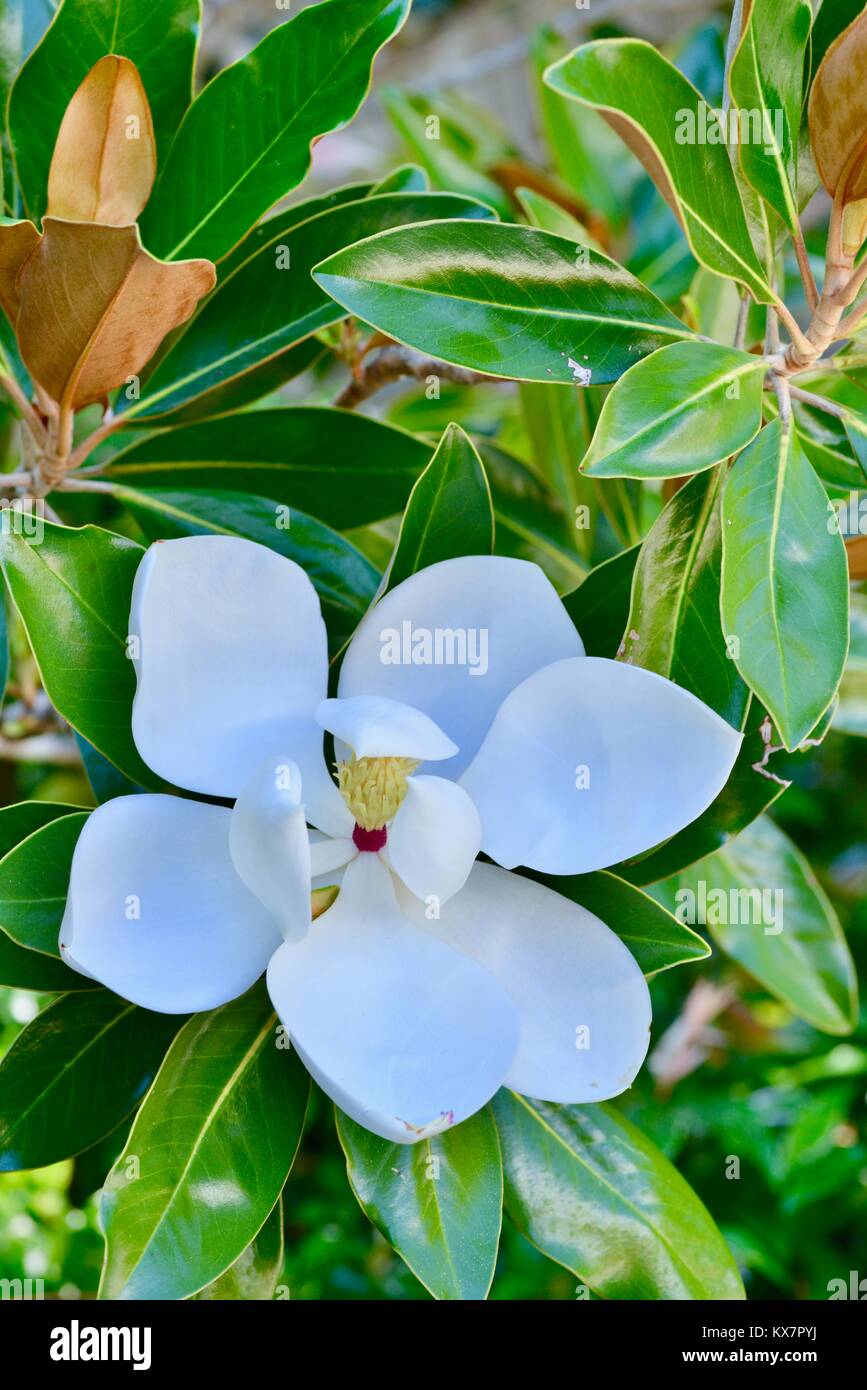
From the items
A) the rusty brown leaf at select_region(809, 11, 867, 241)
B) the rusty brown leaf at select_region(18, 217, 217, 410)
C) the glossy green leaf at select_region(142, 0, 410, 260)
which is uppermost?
the glossy green leaf at select_region(142, 0, 410, 260)

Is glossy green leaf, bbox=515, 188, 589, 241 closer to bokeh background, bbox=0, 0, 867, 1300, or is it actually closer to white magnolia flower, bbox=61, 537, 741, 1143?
bokeh background, bbox=0, 0, 867, 1300

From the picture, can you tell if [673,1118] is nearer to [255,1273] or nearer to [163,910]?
[255,1273]

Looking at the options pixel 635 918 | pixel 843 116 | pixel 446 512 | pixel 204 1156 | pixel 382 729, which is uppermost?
pixel 843 116

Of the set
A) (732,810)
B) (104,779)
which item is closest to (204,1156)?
(104,779)

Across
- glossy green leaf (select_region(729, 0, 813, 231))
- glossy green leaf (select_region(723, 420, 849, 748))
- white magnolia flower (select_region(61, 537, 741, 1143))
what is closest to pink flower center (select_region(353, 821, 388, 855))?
white magnolia flower (select_region(61, 537, 741, 1143))

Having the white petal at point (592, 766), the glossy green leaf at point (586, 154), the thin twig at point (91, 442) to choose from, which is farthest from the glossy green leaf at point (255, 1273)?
the glossy green leaf at point (586, 154)
